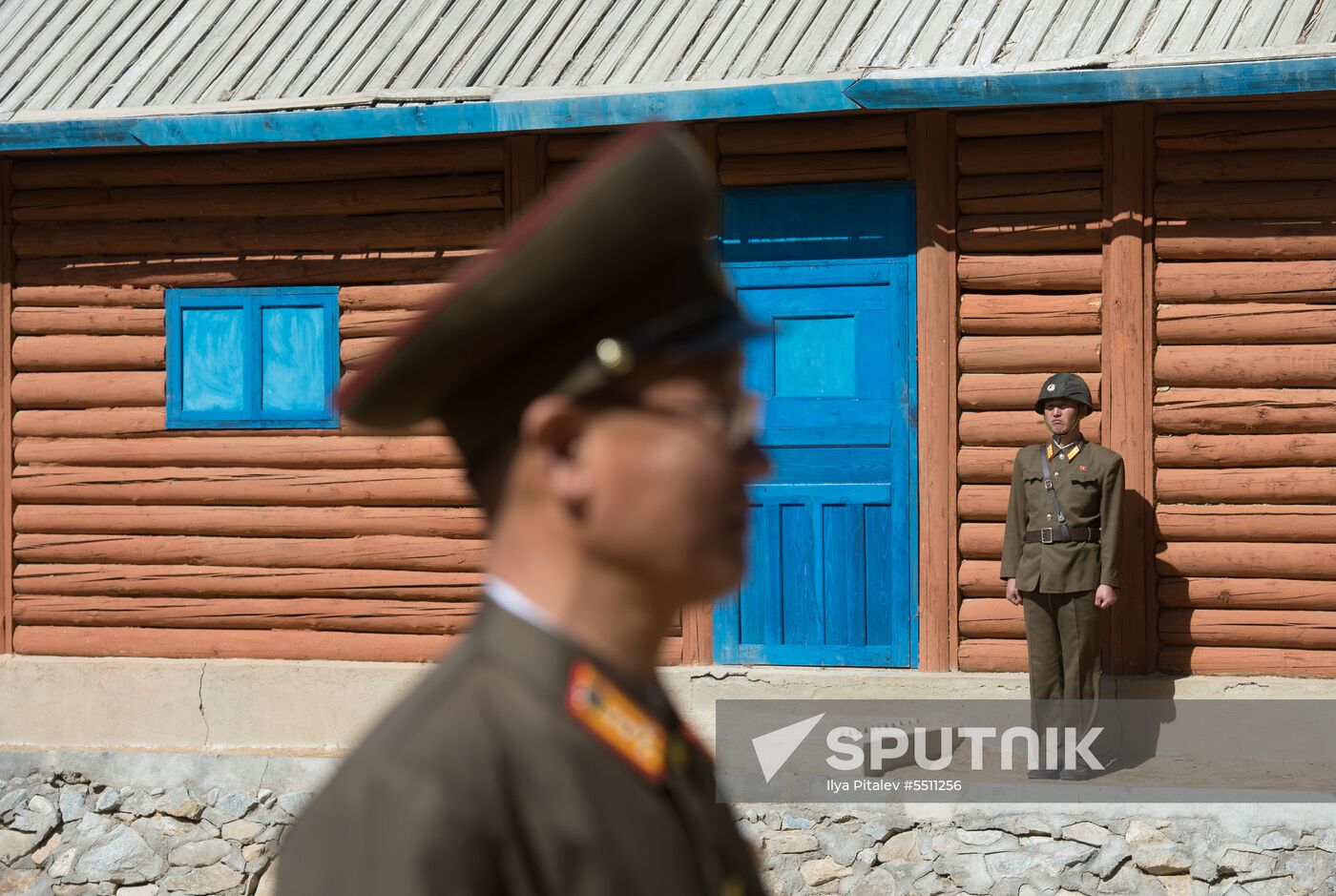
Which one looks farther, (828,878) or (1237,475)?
(1237,475)

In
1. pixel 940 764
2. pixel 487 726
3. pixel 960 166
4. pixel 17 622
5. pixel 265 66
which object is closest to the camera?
pixel 487 726

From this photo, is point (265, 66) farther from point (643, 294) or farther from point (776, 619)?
point (643, 294)

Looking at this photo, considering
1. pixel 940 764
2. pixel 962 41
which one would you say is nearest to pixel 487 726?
pixel 940 764

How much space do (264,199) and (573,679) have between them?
24.6 feet

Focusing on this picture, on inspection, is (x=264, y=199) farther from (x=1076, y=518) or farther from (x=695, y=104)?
(x=1076, y=518)

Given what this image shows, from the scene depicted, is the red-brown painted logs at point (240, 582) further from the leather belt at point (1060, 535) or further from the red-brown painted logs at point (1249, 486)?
the red-brown painted logs at point (1249, 486)

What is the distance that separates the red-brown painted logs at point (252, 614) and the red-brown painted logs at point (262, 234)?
6.55 feet

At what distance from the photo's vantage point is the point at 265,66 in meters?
8.17

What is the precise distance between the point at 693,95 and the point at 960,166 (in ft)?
4.66

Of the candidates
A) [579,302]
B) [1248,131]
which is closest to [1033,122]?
[1248,131]

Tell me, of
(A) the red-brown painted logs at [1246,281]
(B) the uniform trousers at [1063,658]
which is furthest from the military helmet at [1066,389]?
(B) the uniform trousers at [1063,658]

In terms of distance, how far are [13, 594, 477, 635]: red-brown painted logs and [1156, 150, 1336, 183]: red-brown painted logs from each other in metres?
4.27

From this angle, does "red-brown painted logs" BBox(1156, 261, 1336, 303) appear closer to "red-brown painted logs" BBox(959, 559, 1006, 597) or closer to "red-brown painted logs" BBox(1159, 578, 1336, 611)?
"red-brown painted logs" BBox(1159, 578, 1336, 611)

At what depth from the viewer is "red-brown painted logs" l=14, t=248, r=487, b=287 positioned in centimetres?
816
